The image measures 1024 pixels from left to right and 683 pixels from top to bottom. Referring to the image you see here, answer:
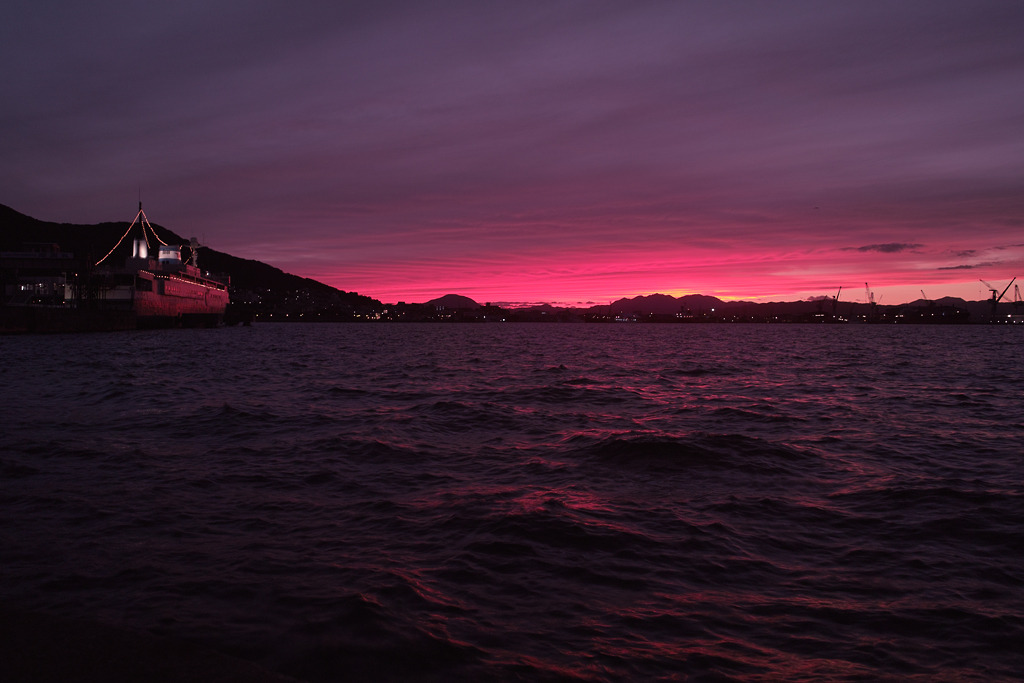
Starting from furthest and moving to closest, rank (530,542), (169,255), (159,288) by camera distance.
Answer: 1. (169,255)
2. (159,288)
3. (530,542)

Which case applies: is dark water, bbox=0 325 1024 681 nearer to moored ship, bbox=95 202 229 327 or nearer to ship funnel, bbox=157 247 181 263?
Answer: moored ship, bbox=95 202 229 327

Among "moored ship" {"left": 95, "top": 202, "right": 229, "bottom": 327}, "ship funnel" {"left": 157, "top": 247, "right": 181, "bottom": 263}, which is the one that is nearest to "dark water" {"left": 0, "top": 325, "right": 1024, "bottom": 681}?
"moored ship" {"left": 95, "top": 202, "right": 229, "bottom": 327}

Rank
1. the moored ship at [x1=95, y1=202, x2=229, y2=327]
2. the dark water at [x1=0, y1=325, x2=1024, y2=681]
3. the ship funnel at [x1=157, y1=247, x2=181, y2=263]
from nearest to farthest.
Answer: the dark water at [x1=0, y1=325, x2=1024, y2=681] → the moored ship at [x1=95, y1=202, x2=229, y2=327] → the ship funnel at [x1=157, y1=247, x2=181, y2=263]

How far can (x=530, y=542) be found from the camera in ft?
25.6

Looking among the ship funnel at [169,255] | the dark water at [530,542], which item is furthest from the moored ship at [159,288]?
the dark water at [530,542]

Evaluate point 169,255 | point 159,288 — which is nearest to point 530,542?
point 159,288

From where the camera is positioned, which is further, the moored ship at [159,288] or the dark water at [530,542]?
the moored ship at [159,288]

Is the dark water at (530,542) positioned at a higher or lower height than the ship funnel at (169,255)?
lower

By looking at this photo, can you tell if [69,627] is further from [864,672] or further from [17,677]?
[864,672]

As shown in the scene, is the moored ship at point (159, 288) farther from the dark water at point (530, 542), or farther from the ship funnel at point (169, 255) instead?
the dark water at point (530, 542)

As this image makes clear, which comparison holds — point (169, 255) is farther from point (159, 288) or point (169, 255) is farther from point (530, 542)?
point (530, 542)

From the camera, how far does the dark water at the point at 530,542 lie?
528 centimetres

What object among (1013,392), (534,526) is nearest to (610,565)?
(534,526)

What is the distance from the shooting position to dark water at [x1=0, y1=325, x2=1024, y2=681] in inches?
208
